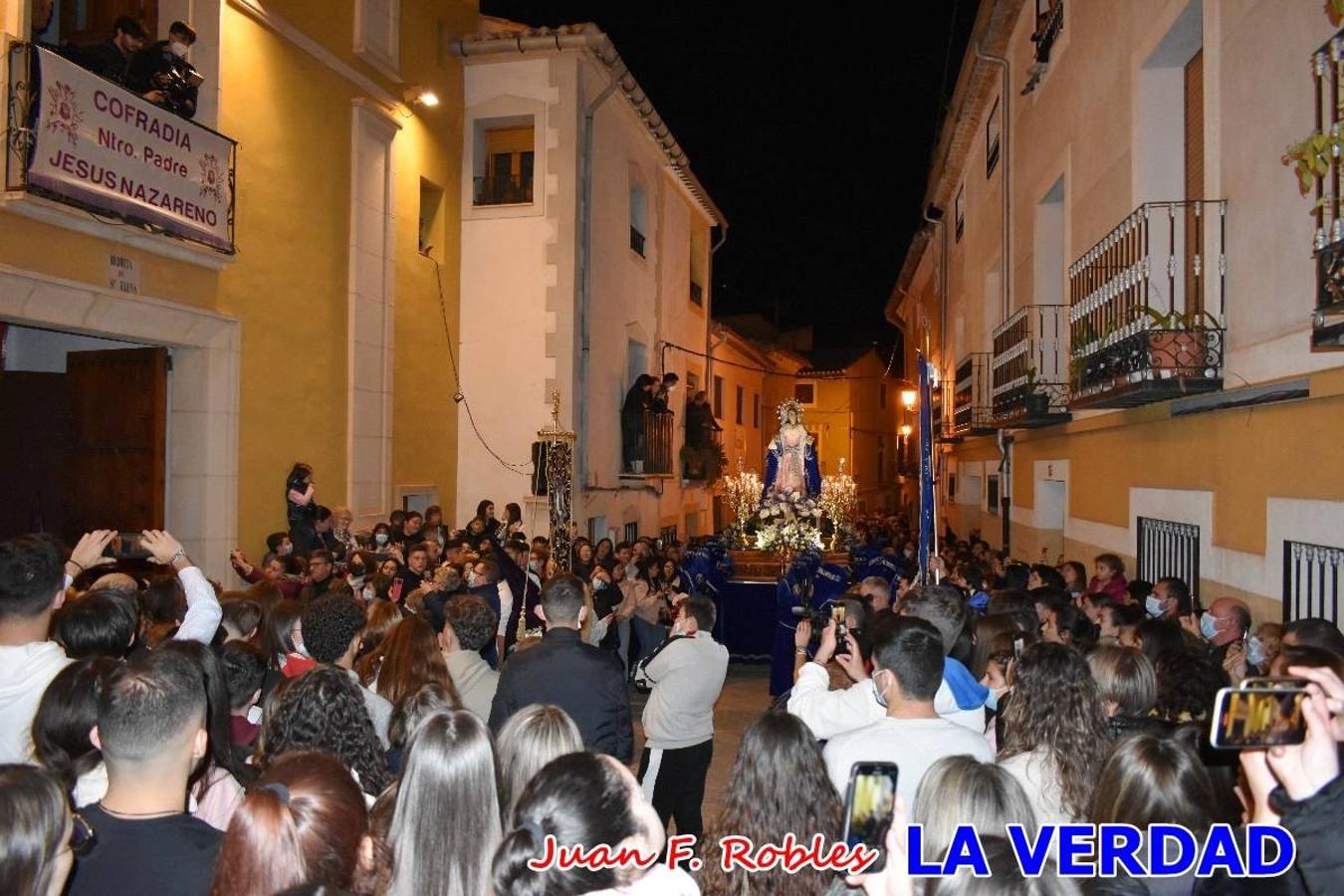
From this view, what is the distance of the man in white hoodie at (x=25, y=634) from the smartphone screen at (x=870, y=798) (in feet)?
9.60

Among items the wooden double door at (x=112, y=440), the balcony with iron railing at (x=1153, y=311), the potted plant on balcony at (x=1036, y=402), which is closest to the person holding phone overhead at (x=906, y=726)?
the balcony with iron railing at (x=1153, y=311)

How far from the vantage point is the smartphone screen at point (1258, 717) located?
2008mm

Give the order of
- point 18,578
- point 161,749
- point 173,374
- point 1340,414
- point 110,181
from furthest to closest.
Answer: point 173,374, point 110,181, point 1340,414, point 18,578, point 161,749

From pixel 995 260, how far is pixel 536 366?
324 inches

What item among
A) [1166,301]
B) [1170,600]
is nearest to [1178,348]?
[1166,301]

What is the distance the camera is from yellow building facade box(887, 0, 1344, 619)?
6.00 metres

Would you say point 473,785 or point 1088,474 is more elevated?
point 1088,474

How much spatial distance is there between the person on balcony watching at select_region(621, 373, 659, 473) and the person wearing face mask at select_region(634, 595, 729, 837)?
43.7 ft

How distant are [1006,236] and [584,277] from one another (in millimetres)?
6994

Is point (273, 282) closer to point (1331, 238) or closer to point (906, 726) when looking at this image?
point (906, 726)

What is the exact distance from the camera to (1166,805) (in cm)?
270

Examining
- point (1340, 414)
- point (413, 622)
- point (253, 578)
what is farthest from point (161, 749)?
point (253, 578)

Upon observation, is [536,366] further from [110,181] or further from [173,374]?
[110,181]

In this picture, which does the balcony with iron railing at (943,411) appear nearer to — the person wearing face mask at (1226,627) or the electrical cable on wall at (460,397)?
the electrical cable on wall at (460,397)
